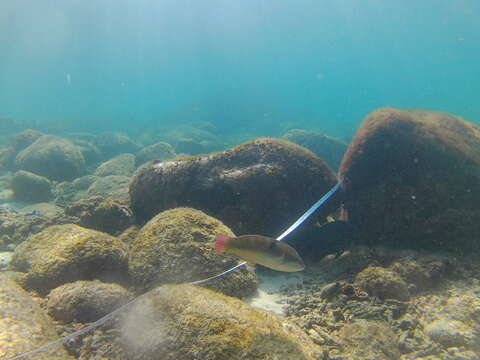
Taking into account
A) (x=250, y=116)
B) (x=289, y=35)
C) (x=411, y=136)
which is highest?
(x=289, y=35)

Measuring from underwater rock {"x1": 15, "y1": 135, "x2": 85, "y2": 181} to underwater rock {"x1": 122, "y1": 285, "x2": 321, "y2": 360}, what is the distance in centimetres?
1461

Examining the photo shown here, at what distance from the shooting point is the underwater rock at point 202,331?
2180mm

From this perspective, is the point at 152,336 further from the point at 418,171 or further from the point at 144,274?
the point at 418,171

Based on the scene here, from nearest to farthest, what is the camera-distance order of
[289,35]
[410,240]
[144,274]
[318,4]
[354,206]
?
[144,274] < [410,240] < [354,206] < [318,4] < [289,35]

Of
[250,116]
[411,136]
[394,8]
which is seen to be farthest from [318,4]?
[411,136]

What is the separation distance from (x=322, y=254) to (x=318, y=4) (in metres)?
118

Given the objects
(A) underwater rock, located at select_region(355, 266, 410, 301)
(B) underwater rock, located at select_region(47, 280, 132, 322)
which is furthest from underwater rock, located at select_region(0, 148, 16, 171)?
(A) underwater rock, located at select_region(355, 266, 410, 301)

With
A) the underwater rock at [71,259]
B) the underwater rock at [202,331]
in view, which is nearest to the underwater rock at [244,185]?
the underwater rock at [71,259]

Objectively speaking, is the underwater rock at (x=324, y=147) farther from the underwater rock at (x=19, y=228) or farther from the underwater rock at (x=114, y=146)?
the underwater rock at (x=19, y=228)

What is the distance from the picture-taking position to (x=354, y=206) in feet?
19.7

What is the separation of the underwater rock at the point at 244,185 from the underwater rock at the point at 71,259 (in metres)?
1.79

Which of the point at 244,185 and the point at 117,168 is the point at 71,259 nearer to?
the point at 244,185

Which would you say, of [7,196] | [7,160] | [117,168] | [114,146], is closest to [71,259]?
[7,196]

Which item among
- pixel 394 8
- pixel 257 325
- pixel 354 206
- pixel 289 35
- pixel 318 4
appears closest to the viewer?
pixel 257 325
